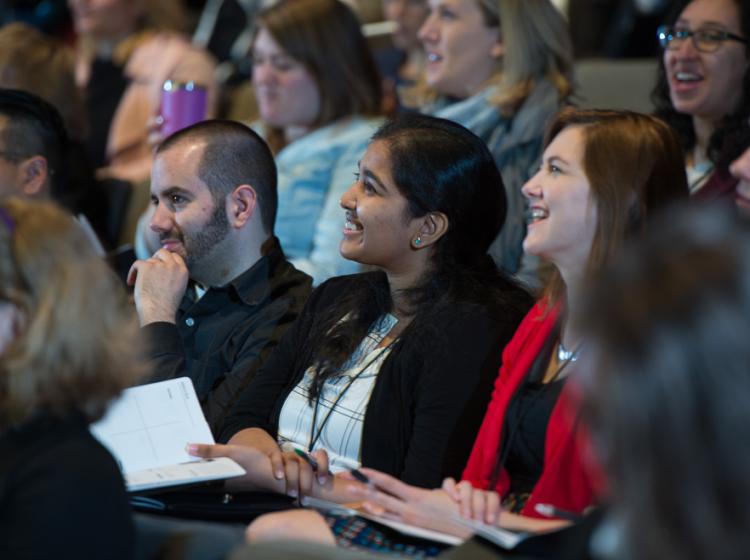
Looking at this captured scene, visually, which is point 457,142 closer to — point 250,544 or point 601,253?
point 601,253

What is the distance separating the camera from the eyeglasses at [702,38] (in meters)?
2.99

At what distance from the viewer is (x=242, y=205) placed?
2801mm

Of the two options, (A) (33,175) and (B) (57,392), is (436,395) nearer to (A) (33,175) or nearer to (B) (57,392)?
(B) (57,392)

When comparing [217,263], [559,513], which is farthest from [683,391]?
[217,263]

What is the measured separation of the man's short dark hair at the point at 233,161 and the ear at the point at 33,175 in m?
0.48

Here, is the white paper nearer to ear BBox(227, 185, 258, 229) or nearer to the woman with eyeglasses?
ear BBox(227, 185, 258, 229)

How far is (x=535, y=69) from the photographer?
3211 mm

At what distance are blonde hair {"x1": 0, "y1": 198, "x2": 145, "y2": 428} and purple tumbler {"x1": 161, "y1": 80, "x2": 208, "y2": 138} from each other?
2.02m

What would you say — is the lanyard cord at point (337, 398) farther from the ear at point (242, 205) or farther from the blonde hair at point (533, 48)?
the blonde hair at point (533, 48)

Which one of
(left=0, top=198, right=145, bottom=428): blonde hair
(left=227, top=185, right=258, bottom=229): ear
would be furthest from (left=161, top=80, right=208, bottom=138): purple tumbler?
(left=0, top=198, right=145, bottom=428): blonde hair

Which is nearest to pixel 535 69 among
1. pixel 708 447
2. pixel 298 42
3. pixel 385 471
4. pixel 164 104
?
pixel 298 42

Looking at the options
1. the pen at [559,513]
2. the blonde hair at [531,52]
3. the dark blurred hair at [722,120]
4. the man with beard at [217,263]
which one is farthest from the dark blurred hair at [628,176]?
the blonde hair at [531,52]

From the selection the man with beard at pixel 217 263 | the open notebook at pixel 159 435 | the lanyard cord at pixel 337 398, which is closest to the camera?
the open notebook at pixel 159 435

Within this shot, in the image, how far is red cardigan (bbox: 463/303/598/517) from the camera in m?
1.88
